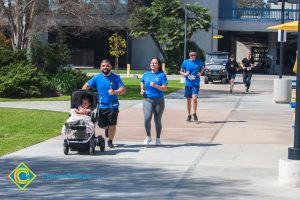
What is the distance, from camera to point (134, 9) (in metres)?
49.5

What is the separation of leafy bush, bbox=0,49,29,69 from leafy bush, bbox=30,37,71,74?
37 cm

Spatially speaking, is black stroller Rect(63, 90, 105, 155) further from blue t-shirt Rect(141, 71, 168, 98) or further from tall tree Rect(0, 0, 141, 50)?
tall tree Rect(0, 0, 141, 50)

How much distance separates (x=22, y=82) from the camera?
26016mm

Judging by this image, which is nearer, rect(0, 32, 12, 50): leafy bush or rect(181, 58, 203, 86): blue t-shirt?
rect(181, 58, 203, 86): blue t-shirt

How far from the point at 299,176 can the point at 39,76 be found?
61.8 ft

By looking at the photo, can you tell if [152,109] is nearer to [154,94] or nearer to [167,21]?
[154,94]

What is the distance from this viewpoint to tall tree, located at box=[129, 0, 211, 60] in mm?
51875

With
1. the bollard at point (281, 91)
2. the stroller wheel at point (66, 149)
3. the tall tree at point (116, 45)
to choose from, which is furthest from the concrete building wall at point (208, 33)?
the stroller wheel at point (66, 149)

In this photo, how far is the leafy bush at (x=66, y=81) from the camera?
2692cm

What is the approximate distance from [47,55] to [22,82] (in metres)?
2.14

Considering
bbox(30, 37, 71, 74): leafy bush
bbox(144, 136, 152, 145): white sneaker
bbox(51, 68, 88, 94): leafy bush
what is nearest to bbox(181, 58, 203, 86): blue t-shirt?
bbox(144, 136, 152, 145): white sneaker

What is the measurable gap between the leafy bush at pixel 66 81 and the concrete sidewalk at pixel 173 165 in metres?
9.44

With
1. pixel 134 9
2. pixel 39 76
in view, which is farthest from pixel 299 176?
pixel 134 9

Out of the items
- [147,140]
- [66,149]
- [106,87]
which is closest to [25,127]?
[147,140]
